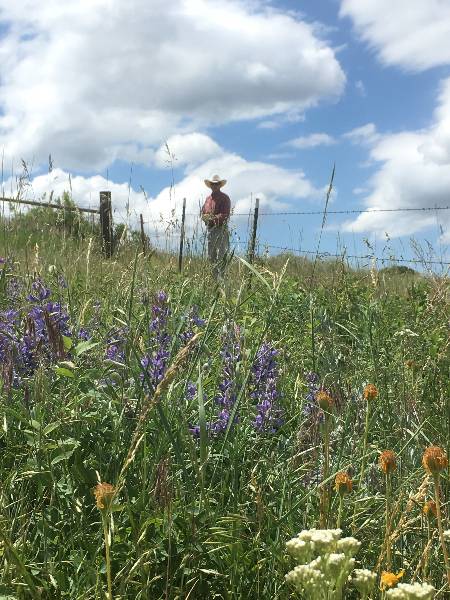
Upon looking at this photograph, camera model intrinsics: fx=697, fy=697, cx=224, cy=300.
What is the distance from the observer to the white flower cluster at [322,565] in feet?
3.82

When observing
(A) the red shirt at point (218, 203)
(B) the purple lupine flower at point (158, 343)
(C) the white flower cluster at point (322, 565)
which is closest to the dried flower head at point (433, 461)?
(C) the white flower cluster at point (322, 565)

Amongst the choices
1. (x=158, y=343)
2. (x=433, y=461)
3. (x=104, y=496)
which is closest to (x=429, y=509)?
(x=433, y=461)

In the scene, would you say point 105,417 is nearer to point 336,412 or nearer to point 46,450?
point 46,450

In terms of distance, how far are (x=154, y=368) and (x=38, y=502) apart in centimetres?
53

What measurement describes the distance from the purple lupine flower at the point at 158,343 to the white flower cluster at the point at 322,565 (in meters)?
0.88

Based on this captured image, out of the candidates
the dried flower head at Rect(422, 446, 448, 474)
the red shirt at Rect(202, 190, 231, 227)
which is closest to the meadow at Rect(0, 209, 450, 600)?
the dried flower head at Rect(422, 446, 448, 474)

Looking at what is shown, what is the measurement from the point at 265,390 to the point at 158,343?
39 centimetres

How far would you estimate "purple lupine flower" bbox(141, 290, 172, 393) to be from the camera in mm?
2143

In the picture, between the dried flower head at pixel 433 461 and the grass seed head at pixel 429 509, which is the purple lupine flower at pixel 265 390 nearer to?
the grass seed head at pixel 429 509

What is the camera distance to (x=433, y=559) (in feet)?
5.76

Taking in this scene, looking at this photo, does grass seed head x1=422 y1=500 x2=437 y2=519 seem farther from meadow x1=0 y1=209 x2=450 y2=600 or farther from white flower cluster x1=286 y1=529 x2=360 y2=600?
white flower cluster x1=286 y1=529 x2=360 y2=600

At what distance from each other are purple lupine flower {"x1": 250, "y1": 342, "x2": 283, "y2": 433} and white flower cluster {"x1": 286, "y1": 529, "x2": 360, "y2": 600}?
922mm

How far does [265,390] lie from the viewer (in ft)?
7.66

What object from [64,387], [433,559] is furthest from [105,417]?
[433,559]
